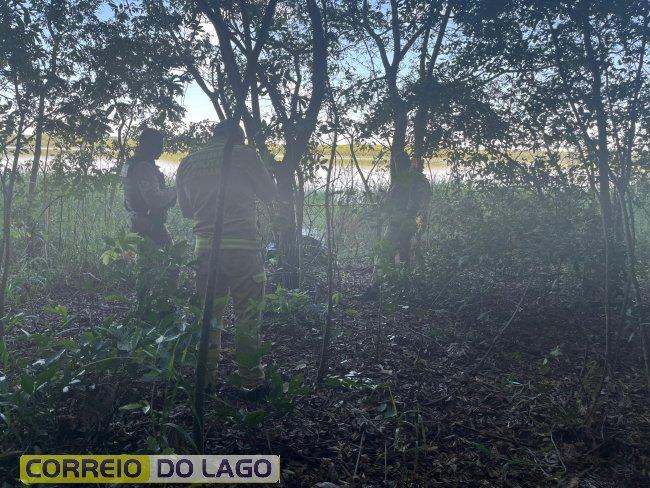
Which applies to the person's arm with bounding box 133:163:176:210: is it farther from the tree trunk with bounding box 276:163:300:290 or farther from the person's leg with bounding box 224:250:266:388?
the person's leg with bounding box 224:250:266:388

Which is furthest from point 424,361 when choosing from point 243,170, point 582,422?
point 243,170

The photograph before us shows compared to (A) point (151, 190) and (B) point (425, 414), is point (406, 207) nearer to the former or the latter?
(B) point (425, 414)

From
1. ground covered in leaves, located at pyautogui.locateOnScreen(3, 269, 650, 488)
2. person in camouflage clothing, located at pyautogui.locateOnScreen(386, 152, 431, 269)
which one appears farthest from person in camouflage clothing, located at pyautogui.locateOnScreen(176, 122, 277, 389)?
person in camouflage clothing, located at pyautogui.locateOnScreen(386, 152, 431, 269)

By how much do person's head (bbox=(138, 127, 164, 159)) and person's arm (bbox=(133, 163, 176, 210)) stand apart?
0.12 meters

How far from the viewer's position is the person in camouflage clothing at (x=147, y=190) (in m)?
4.92

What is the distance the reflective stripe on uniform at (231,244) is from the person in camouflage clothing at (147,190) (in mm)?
1525

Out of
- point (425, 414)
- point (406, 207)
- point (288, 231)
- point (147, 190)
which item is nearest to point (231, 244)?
point (425, 414)

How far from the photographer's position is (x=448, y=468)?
2.51m

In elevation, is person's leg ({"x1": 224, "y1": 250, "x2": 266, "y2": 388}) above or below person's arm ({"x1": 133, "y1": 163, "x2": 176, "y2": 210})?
below

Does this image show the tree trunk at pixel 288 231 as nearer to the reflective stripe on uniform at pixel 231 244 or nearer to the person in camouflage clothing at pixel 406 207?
the person in camouflage clothing at pixel 406 207

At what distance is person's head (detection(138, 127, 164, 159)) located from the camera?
486 cm

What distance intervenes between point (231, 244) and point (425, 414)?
1.50 m

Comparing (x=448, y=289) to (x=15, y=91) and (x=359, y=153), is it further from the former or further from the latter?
(x=15, y=91)

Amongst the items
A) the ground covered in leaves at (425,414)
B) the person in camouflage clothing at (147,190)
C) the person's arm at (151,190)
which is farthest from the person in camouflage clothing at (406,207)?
the person's arm at (151,190)
